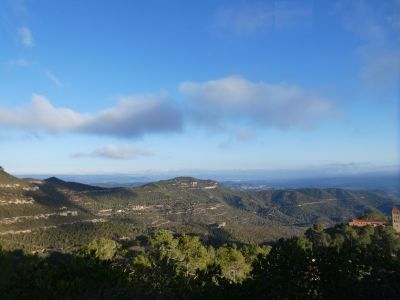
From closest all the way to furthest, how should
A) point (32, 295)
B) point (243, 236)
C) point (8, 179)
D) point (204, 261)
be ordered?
1. point (32, 295)
2. point (204, 261)
3. point (243, 236)
4. point (8, 179)

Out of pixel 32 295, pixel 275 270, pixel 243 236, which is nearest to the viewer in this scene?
pixel 32 295

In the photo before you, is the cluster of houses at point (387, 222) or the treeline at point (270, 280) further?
the cluster of houses at point (387, 222)

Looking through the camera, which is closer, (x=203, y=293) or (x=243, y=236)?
(x=203, y=293)

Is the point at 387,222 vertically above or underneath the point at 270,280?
underneath

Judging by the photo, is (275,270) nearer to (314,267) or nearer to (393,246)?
(314,267)

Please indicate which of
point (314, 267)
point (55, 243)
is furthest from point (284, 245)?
point (55, 243)

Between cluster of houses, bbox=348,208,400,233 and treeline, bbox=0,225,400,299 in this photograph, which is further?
cluster of houses, bbox=348,208,400,233

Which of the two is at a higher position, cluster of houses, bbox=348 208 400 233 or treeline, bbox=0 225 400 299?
treeline, bbox=0 225 400 299

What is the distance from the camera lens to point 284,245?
77.1 ft

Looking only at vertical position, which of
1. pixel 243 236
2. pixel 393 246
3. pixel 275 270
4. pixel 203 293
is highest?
pixel 275 270

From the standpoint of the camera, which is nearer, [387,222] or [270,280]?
[270,280]

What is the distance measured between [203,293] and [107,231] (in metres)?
123

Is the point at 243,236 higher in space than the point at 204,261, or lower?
lower

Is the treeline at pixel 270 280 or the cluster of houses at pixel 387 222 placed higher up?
the treeline at pixel 270 280
